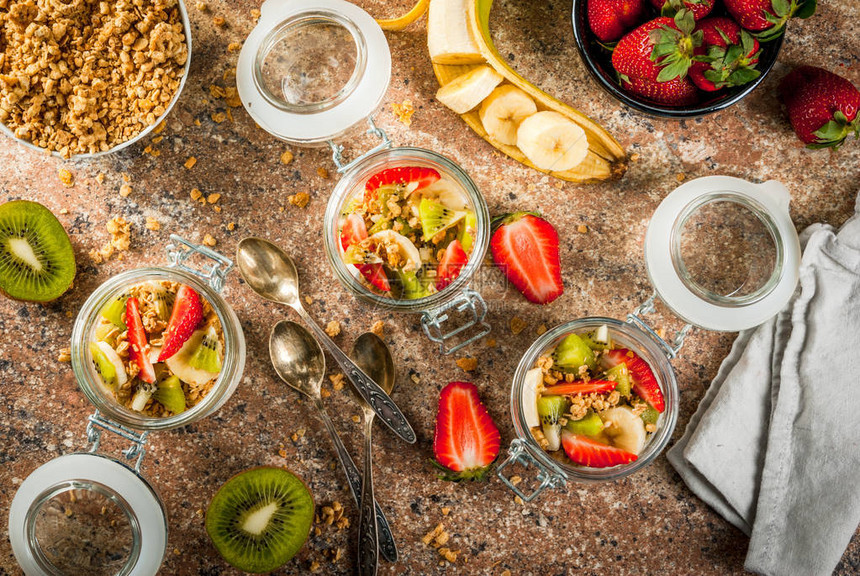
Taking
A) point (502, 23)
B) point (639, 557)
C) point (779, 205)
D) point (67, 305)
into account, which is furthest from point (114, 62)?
point (639, 557)

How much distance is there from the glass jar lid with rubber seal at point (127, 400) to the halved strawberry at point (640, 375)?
0.70m

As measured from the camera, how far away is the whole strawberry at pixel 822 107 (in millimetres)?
1190

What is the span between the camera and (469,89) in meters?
1.23

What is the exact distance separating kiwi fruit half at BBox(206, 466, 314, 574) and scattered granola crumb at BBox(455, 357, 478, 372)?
0.39 m

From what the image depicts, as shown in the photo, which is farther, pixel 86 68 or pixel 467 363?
pixel 467 363

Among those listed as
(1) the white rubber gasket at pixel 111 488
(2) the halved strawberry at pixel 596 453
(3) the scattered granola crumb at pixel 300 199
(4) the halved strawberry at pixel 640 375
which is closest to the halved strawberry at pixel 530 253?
(4) the halved strawberry at pixel 640 375

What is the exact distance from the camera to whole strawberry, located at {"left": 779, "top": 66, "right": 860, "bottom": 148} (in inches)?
46.9

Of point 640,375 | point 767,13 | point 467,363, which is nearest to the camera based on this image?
point 767,13

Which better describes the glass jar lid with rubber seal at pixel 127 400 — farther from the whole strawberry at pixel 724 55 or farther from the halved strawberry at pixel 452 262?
the whole strawberry at pixel 724 55

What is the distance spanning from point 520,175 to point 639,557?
82 cm

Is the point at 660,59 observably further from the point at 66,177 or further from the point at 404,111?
the point at 66,177

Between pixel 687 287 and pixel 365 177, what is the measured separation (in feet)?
2.11

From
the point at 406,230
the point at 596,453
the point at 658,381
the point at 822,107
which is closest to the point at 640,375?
the point at 658,381

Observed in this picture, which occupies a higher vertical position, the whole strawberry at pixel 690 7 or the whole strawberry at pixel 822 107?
the whole strawberry at pixel 690 7
